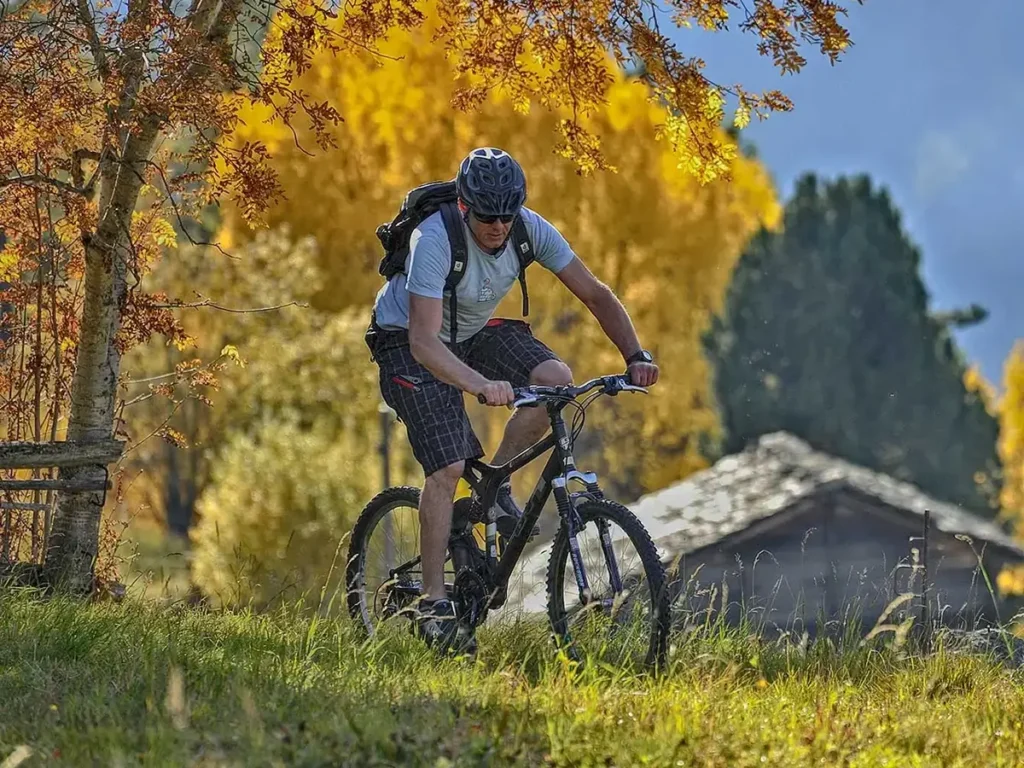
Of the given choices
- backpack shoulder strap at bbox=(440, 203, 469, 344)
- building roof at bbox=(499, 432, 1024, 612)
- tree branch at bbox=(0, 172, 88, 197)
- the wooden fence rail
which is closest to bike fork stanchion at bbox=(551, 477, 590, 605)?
backpack shoulder strap at bbox=(440, 203, 469, 344)

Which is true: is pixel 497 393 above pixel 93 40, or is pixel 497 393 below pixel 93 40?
below

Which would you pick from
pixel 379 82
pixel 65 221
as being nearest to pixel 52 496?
pixel 65 221

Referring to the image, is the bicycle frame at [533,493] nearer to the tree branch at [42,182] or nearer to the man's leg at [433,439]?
the man's leg at [433,439]

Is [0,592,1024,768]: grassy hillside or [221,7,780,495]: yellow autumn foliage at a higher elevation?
[221,7,780,495]: yellow autumn foliage

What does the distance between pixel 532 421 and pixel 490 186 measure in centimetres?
108

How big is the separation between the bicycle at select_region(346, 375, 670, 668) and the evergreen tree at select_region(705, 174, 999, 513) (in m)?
27.0

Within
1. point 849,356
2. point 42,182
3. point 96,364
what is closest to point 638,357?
point 96,364

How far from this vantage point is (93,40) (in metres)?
8.20

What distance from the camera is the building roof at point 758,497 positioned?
82.9ft

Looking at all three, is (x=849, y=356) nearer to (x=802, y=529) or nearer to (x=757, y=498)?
(x=757, y=498)

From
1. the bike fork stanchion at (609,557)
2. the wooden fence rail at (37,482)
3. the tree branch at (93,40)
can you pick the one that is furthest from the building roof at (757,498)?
the bike fork stanchion at (609,557)

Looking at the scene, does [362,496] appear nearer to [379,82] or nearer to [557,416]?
[379,82]

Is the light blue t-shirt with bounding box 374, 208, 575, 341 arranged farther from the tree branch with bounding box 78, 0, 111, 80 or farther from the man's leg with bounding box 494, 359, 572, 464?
the tree branch with bounding box 78, 0, 111, 80

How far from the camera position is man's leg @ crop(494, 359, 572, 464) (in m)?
6.45
